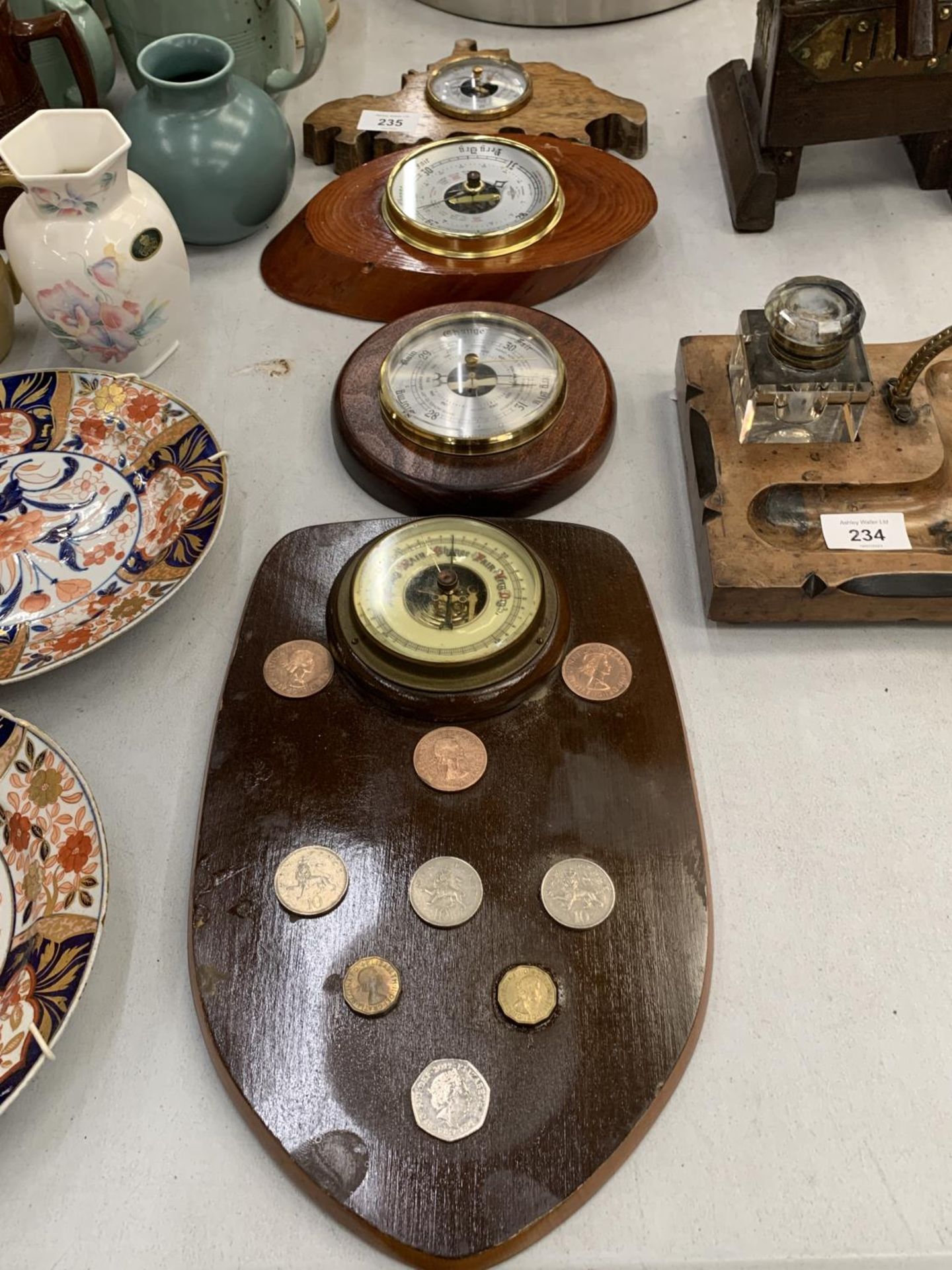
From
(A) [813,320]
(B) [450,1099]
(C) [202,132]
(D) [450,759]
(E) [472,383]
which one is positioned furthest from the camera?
(C) [202,132]

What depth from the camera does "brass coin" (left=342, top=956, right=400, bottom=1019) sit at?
836 mm

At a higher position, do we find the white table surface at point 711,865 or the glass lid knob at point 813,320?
the glass lid knob at point 813,320

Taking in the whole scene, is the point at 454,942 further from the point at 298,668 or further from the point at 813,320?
the point at 813,320

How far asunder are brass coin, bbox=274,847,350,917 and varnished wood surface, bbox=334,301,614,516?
0.40m

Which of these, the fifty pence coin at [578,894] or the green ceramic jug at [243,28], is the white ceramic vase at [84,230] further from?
the fifty pence coin at [578,894]

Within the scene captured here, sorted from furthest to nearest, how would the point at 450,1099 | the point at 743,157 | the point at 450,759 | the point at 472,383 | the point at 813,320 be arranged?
1. the point at 743,157
2. the point at 472,383
3. the point at 813,320
4. the point at 450,759
5. the point at 450,1099

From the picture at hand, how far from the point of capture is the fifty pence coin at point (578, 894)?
87cm

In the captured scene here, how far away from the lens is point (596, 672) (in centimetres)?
100

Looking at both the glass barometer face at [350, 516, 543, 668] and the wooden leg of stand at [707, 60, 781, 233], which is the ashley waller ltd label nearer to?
the glass barometer face at [350, 516, 543, 668]

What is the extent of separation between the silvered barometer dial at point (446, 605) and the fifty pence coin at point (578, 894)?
172mm

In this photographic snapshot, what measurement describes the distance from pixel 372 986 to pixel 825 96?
1169 millimetres

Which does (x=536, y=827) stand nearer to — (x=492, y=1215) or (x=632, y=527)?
(x=492, y=1215)

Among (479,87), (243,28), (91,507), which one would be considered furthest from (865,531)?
(243,28)

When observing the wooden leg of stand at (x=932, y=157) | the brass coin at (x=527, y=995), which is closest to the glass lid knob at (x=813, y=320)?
the wooden leg of stand at (x=932, y=157)
